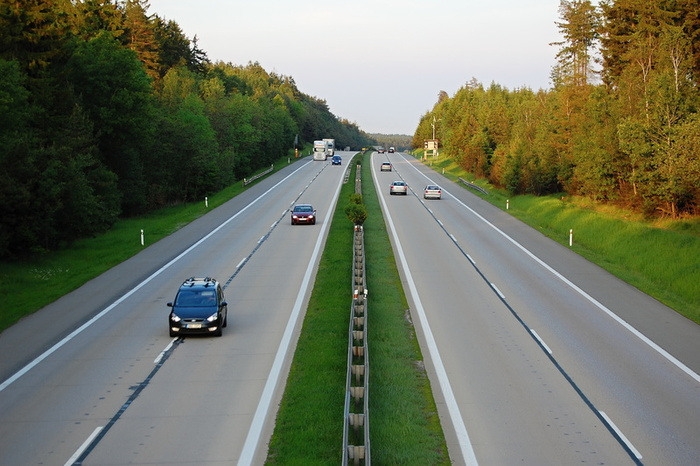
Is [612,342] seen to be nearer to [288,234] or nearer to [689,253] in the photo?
[689,253]

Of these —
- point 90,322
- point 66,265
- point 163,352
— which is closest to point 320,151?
point 66,265

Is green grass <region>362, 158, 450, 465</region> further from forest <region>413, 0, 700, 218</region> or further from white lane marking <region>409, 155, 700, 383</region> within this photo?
forest <region>413, 0, 700, 218</region>

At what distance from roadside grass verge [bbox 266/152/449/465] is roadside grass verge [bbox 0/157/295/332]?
9.50 meters

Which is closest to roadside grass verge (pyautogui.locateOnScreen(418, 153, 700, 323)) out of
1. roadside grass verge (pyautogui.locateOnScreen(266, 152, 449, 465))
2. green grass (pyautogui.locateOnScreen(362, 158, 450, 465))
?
green grass (pyautogui.locateOnScreen(362, 158, 450, 465))

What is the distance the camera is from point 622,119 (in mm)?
48938

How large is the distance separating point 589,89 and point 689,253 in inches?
1338

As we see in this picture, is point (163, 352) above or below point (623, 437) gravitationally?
above

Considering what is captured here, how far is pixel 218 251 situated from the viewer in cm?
4088

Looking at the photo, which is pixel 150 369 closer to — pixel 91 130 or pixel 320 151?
pixel 91 130

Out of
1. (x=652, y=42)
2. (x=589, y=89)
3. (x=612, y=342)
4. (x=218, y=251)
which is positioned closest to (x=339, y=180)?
(x=589, y=89)

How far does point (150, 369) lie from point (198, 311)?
144 inches

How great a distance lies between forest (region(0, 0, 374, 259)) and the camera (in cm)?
3694

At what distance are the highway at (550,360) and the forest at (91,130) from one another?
649 inches

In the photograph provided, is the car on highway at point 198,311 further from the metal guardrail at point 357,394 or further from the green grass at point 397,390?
the green grass at point 397,390
